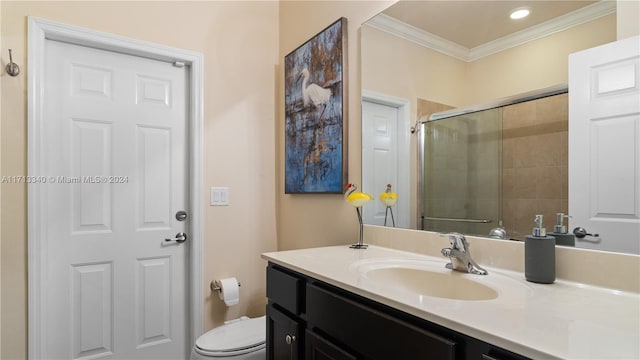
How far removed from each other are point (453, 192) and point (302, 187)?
99 cm

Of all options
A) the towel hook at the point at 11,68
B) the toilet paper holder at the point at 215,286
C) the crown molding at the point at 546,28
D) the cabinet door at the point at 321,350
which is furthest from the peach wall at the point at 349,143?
the towel hook at the point at 11,68

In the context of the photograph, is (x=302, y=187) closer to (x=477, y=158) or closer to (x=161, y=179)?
(x=161, y=179)

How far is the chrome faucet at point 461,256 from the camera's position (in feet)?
3.63

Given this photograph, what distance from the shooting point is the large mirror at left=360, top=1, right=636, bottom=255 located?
1022 millimetres

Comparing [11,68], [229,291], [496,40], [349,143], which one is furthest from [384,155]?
[11,68]

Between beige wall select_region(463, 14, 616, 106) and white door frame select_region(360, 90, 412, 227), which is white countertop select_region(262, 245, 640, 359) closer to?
white door frame select_region(360, 90, 412, 227)

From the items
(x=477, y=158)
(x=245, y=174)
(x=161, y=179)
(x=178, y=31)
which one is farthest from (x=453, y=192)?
(x=178, y=31)

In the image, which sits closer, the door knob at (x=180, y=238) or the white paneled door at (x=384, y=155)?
the white paneled door at (x=384, y=155)

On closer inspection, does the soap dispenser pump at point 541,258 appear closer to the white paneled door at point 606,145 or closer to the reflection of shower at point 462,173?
the white paneled door at point 606,145

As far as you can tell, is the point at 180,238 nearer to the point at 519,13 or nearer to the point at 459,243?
the point at 459,243

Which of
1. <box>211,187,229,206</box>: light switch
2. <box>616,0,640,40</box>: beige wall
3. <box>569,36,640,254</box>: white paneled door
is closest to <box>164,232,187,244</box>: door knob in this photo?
<box>211,187,229,206</box>: light switch

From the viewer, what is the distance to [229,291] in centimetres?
213

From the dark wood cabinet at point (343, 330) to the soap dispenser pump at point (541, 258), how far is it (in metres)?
0.40

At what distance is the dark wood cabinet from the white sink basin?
74 millimetres
